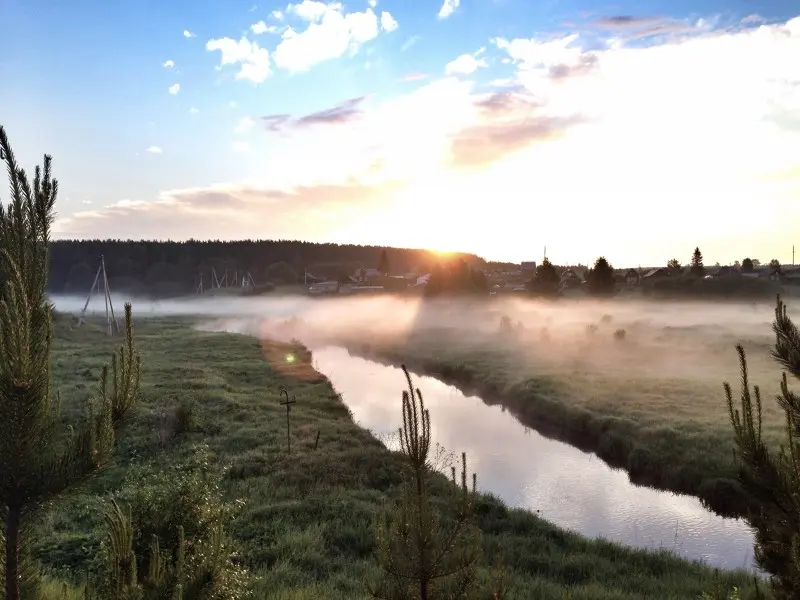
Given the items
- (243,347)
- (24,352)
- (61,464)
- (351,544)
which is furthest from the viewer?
(243,347)

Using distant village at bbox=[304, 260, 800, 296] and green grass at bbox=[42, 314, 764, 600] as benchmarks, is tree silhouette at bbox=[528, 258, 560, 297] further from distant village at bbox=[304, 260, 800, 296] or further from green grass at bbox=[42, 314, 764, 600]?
green grass at bbox=[42, 314, 764, 600]

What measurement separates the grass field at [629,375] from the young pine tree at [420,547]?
17.2 meters

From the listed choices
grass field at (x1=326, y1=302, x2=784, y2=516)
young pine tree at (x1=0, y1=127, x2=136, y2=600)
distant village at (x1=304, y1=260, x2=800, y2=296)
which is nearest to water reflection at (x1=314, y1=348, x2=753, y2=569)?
grass field at (x1=326, y1=302, x2=784, y2=516)

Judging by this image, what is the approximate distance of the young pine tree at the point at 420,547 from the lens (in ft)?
18.4

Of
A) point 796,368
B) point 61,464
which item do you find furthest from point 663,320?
point 61,464

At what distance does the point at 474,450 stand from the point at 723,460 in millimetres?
10591

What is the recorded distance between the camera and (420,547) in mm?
5594

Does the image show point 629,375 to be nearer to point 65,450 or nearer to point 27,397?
point 65,450

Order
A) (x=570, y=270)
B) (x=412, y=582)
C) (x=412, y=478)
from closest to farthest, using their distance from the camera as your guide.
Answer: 1. (x=412, y=582)
2. (x=412, y=478)
3. (x=570, y=270)

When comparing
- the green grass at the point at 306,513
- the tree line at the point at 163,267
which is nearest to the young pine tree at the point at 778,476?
the green grass at the point at 306,513

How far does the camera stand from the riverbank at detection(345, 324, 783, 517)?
2075 centimetres

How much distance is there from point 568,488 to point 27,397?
67.7 feet

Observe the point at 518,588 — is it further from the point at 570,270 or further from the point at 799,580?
the point at 570,270

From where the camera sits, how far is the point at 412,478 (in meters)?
7.22
